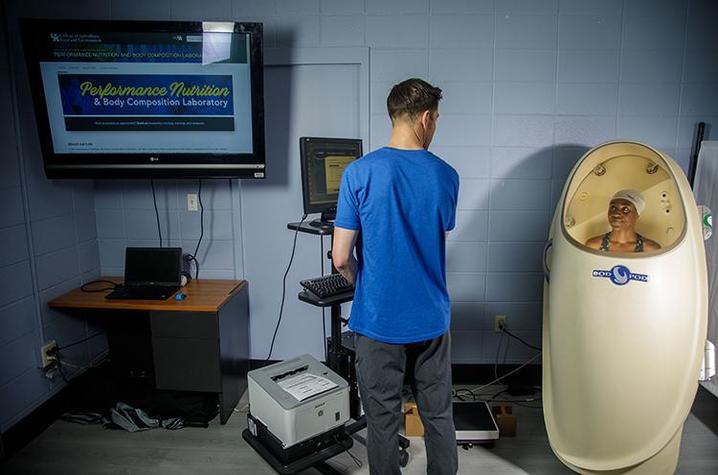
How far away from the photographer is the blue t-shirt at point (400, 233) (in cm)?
150

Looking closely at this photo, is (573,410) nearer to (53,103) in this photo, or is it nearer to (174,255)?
(174,255)

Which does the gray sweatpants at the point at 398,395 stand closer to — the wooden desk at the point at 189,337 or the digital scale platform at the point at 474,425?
the digital scale platform at the point at 474,425

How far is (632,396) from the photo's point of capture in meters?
1.81

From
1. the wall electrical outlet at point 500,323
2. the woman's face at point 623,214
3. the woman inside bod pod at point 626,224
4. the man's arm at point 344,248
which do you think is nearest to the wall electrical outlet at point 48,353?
the man's arm at point 344,248

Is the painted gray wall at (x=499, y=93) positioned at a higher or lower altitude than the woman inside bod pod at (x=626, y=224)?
higher

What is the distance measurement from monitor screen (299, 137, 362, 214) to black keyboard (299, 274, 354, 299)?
32 centimetres

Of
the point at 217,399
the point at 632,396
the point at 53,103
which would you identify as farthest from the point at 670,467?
the point at 53,103

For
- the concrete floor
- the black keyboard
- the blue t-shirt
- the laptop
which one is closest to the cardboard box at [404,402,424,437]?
the concrete floor

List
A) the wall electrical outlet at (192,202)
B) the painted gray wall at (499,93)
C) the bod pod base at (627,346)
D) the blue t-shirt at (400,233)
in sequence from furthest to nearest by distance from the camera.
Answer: the wall electrical outlet at (192,202), the painted gray wall at (499,93), the bod pod base at (627,346), the blue t-shirt at (400,233)

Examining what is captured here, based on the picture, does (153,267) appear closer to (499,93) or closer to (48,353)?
(48,353)

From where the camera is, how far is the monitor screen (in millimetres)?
2061

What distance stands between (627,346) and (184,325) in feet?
6.54

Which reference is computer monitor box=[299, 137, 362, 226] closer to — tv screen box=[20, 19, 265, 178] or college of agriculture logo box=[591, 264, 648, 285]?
tv screen box=[20, 19, 265, 178]

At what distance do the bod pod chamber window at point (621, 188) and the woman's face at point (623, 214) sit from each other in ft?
0.36
